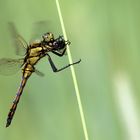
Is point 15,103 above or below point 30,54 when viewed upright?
below

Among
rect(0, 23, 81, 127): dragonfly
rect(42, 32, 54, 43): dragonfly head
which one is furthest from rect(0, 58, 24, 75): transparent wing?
rect(42, 32, 54, 43): dragonfly head

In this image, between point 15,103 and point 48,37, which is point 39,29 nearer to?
point 48,37

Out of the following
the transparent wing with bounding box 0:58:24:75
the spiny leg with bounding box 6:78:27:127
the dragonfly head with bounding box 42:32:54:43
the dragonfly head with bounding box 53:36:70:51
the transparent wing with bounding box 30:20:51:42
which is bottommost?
the spiny leg with bounding box 6:78:27:127

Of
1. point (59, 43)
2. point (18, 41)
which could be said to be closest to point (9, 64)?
point (18, 41)

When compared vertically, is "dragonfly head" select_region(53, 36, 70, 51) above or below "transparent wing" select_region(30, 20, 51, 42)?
below

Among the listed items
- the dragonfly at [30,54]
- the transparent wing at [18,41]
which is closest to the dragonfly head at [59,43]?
the dragonfly at [30,54]

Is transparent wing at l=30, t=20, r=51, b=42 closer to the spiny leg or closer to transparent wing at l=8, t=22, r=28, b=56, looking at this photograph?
transparent wing at l=8, t=22, r=28, b=56

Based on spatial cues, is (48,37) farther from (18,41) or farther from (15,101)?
(15,101)

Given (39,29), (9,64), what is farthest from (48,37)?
(9,64)
